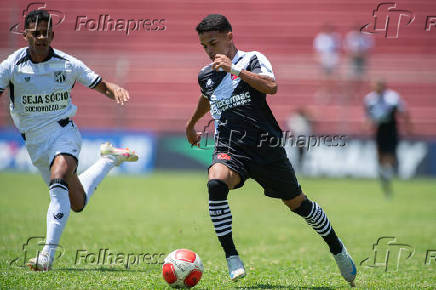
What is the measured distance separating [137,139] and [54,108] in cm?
1384

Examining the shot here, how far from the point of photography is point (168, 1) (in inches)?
1003

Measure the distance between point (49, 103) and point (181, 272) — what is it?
2454mm

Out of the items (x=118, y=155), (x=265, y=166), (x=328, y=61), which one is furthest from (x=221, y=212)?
(x=328, y=61)

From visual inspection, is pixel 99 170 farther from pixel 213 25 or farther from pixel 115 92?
pixel 213 25

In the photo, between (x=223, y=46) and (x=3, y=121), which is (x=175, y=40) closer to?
(x=3, y=121)

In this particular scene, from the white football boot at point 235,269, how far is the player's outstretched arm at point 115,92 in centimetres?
219

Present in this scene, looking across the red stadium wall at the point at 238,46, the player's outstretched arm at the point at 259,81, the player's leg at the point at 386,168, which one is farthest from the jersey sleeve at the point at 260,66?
the red stadium wall at the point at 238,46

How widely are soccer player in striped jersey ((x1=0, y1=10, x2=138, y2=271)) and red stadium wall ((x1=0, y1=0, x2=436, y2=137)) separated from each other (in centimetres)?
1523

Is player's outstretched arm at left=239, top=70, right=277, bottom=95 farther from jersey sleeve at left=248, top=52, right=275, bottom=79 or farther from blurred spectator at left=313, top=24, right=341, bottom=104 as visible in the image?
blurred spectator at left=313, top=24, right=341, bottom=104

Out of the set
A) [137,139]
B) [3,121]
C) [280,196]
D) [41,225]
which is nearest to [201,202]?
[41,225]

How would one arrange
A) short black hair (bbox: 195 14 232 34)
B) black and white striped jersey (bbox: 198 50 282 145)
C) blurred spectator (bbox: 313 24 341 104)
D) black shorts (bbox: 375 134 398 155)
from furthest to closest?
blurred spectator (bbox: 313 24 341 104), black shorts (bbox: 375 134 398 155), black and white striped jersey (bbox: 198 50 282 145), short black hair (bbox: 195 14 232 34)

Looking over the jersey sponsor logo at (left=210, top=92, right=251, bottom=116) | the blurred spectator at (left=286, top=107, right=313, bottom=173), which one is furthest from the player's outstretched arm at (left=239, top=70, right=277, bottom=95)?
the blurred spectator at (left=286, top=107, right=313, bottom=173)

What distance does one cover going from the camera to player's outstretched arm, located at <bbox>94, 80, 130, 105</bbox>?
22.1 ft

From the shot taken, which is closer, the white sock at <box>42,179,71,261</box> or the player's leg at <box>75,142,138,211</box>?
the white sock at <box>42,179,71,261</box>
